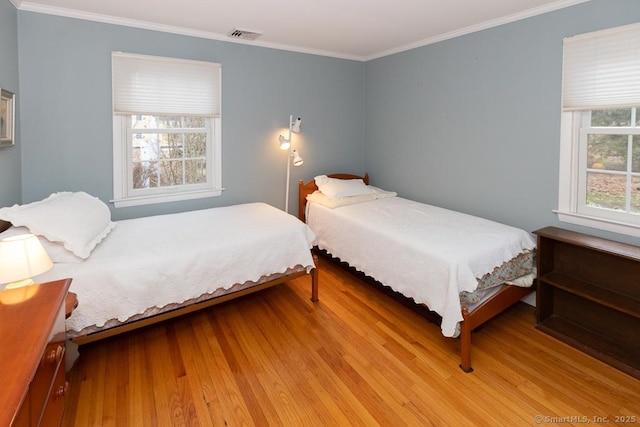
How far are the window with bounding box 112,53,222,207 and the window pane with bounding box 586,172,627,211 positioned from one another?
3.27 metres

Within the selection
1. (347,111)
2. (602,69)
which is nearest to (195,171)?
(347,111)

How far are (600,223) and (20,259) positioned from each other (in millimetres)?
3454

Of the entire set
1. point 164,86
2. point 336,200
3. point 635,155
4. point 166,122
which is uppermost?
point 164,86

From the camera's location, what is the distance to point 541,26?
2777 millimetres

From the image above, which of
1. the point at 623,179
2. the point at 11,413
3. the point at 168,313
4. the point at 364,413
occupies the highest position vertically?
the point at 623,179

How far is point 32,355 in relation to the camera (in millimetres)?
916

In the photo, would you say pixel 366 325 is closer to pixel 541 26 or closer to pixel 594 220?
pixel 594 220

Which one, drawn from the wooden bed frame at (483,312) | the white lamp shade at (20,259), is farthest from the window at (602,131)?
the white lamp shade at (20,259)

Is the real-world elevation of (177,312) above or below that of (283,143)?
below

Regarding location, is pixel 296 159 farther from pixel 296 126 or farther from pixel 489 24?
pixel 489 24

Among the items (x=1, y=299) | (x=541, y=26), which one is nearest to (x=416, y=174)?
(x=541, y=26)

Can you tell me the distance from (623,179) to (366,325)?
6.87 ft

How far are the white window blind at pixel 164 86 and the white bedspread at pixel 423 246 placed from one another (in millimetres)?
1616

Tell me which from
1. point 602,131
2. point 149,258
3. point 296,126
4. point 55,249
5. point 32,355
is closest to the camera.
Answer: point 32,355
